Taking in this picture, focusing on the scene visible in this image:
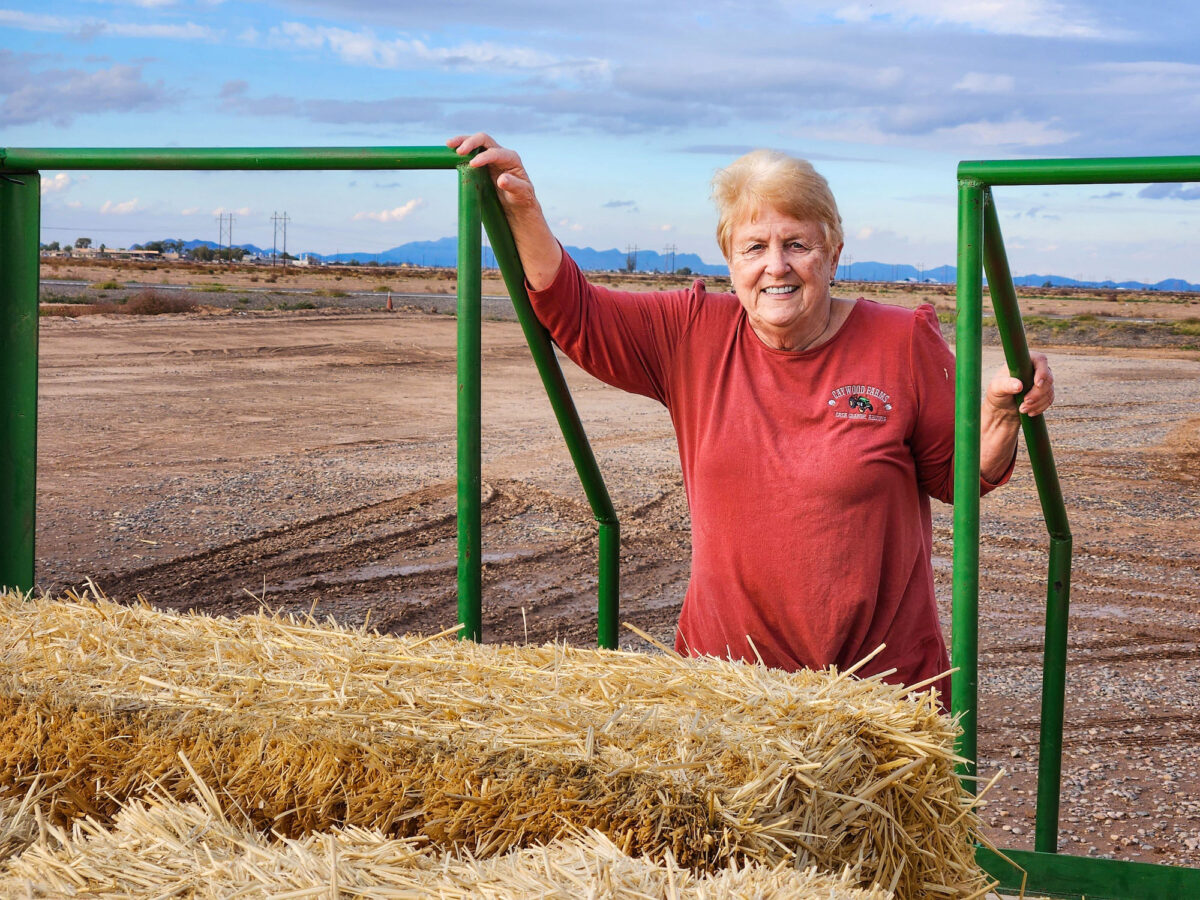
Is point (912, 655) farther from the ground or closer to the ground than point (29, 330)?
closer to the ground

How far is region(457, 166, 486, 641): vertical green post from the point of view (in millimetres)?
→ 2404

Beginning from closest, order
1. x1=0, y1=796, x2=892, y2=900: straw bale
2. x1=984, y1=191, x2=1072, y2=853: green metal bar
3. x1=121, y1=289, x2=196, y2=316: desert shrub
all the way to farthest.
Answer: x1=0, y1=796, x2=892, y2=900: straw bale, x1=984, y1=191, x2=1072, y2=853: green metal bar, x1=121, y1=289, x2=196, y2=316: desert shrub

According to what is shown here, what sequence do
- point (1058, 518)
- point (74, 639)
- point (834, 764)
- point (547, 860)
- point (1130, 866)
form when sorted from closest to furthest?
point (547, 860)
point (834, 764)
point (74, 639)
point (1130, 866)
point (1058, 518)

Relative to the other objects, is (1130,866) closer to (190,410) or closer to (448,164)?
(448,164)

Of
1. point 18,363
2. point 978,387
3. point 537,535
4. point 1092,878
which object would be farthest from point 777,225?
point 537,535

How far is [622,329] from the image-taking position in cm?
267

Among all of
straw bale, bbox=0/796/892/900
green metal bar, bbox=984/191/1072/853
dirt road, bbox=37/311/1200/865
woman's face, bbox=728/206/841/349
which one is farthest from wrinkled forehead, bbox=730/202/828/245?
straw bale, bbox=0/796/892/900

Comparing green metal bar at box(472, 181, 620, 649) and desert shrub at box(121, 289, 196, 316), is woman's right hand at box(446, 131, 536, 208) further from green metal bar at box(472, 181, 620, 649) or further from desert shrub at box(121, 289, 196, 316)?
desert shrub at box(121, 289, 196, 316)

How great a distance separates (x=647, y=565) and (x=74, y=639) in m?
5.07

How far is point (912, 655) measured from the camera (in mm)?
2557

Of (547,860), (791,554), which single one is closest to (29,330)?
(791,554)

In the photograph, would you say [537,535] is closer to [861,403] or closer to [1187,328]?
[861,403]

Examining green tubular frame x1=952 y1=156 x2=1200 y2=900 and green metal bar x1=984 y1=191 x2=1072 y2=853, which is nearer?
green tubular frame x1=952 y1=156 x2=1200 y2=900

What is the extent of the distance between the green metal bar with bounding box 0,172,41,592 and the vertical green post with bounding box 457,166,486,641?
118 centimetres
